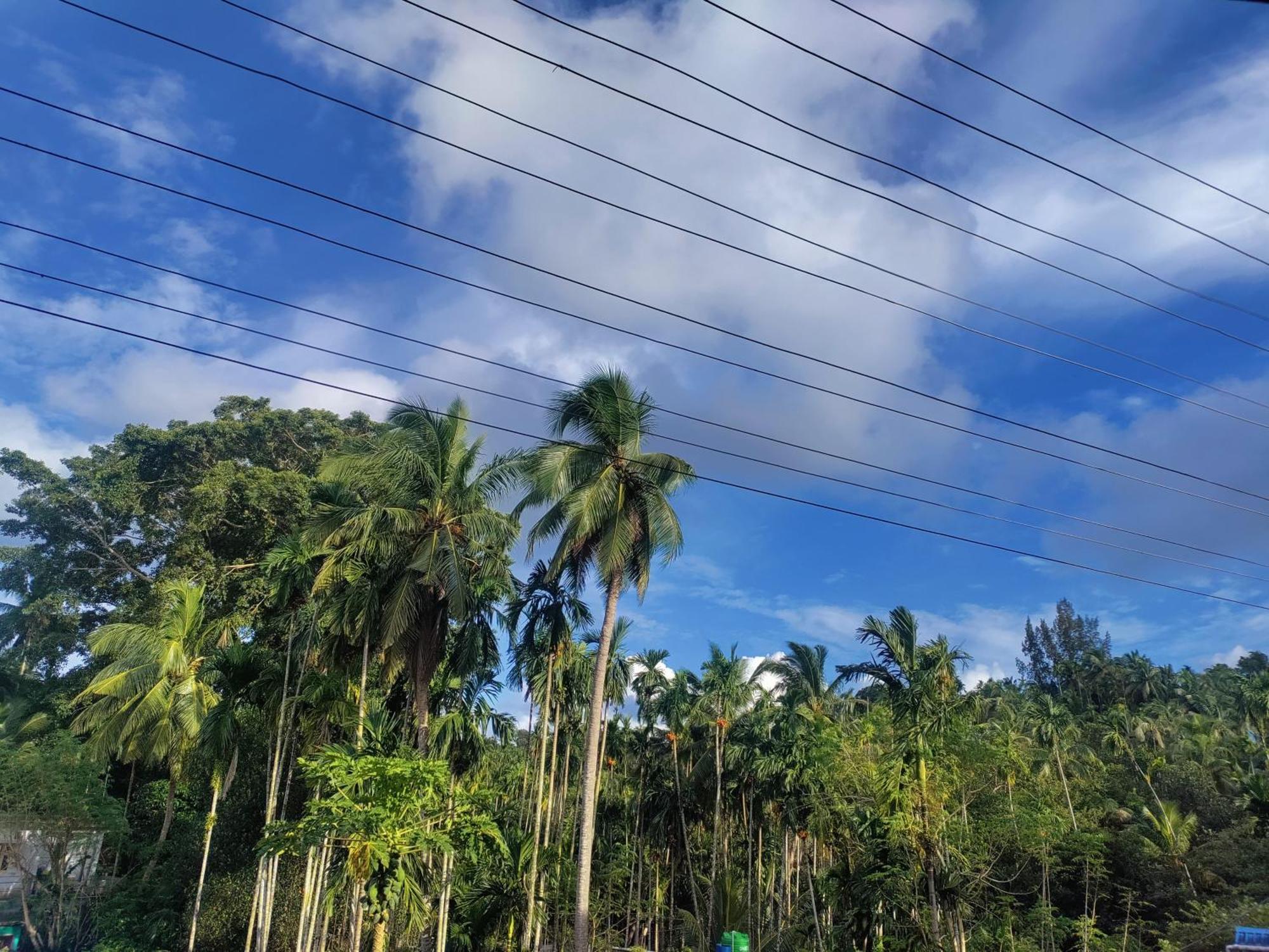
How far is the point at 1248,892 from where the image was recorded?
1047 inches

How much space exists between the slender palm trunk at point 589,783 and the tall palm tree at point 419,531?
3.11m

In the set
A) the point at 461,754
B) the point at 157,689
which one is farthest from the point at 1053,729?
the point at 157,689

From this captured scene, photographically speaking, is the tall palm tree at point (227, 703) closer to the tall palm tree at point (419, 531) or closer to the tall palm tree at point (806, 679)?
the tall palm tree at point (419, 531)

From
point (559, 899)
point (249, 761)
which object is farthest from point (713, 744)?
point (249, 761)

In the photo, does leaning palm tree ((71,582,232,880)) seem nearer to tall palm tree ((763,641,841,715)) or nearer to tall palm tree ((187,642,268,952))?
tall palm tree ((187,642,268,952))

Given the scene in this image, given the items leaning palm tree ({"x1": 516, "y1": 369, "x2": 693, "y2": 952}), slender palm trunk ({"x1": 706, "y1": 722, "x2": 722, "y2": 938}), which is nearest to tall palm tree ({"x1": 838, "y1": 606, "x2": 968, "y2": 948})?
leaning palm tree ({"x1": 516, "y1": 369, "x2": 693, "y2": 952})

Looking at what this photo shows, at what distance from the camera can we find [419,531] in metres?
19.8

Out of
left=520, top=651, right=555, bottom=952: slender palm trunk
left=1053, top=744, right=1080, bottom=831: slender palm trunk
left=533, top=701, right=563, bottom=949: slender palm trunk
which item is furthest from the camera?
left=1053, top=744, right=1080, bottom=831: slender palm trunk

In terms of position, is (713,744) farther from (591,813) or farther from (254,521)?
(254,521)

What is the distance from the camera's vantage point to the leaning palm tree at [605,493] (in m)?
19.6

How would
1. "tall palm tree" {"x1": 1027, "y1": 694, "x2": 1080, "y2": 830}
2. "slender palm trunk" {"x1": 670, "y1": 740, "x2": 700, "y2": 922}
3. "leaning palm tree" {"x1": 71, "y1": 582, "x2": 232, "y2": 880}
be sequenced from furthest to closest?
"tall palm tree" {"x1": 1027, "y1": 694, "x2": 1080, "y2": 830} → "slender palm trunk" {"x1": 670, "y1": 740, "x2": 700, "y2": 922} → "leaning palm tree" {"x1": 71, "y1": 582, "x2": 232, "y2": 880}

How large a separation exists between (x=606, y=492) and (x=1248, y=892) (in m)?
25.7

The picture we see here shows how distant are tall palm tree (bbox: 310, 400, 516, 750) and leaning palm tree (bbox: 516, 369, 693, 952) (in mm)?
1303

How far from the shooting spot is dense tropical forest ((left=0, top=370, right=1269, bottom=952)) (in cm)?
1775
